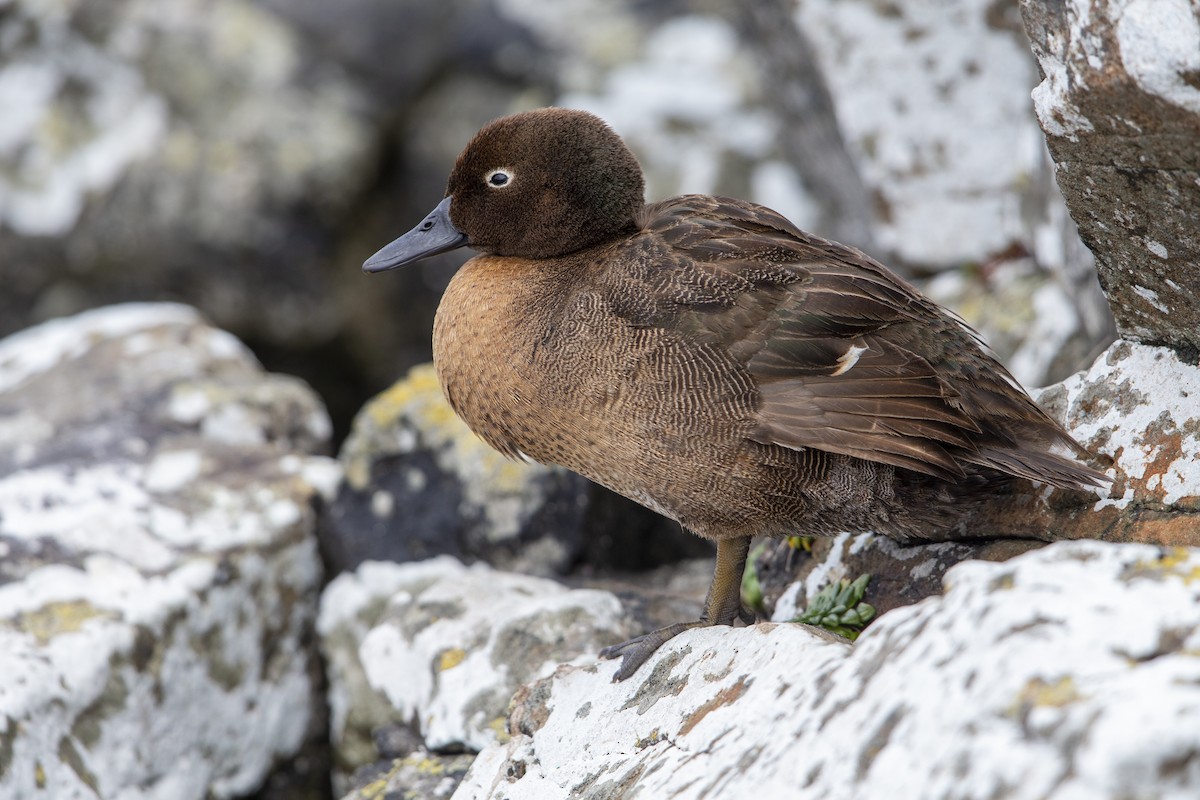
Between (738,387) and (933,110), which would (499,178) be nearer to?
(738,387)

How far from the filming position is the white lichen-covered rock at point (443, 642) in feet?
14.1

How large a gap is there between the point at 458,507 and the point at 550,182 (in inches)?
71.7

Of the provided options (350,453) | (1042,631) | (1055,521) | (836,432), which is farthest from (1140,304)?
(350,453)

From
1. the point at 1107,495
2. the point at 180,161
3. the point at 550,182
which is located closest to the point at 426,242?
the point at 550,182

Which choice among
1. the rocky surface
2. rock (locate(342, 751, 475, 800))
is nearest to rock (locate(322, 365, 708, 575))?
the rocky surface

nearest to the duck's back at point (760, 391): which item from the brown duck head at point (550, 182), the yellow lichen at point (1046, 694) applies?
the brown duck head at point (550, 182)

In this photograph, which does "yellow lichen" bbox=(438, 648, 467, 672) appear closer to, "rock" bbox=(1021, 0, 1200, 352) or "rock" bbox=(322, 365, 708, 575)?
"rock" bbox=(322, 365, 708, 575)

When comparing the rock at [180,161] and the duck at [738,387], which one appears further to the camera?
the rock at [180,161]

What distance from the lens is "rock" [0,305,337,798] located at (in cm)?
440

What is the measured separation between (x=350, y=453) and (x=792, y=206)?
414cm

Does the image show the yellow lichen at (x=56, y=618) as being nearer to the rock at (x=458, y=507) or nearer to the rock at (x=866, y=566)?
the rock at (x=458, y=507)

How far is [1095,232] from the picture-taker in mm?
3213

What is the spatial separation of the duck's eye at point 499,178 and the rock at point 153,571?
1935mm

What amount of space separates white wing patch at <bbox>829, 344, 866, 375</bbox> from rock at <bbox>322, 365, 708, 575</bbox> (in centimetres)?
193
